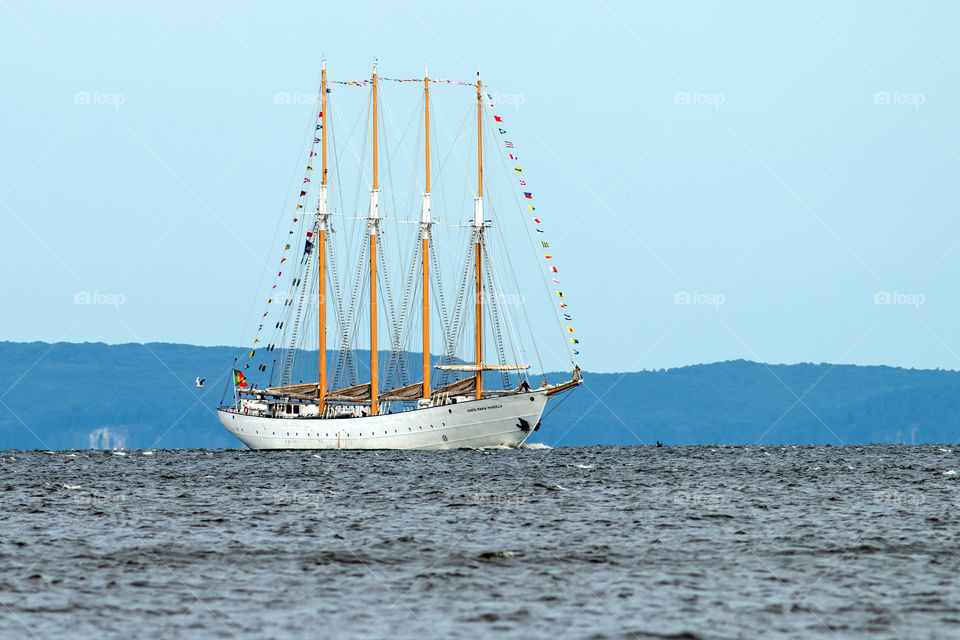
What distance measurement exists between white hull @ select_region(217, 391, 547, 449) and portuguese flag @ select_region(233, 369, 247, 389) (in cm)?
1131

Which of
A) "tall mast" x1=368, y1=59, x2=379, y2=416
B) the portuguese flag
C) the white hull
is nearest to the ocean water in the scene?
the white hull

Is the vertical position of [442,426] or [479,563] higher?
[442,426]

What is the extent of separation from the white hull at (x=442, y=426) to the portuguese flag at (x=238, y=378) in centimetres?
1131

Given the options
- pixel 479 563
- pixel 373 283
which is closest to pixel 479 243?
pixel 373 283

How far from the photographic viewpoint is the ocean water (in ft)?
84.1

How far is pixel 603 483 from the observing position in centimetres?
7288

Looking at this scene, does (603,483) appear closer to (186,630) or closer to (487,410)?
(487,410)

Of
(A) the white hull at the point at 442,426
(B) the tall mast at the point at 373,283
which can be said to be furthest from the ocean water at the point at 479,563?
(B) the tall mast at the point at 373,283

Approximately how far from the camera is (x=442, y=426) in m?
111

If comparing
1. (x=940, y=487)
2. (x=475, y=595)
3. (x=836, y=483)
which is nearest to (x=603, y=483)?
(x=836, y=483)

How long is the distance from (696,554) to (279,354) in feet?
308

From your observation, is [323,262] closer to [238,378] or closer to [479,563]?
[238,378]

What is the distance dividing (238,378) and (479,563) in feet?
315

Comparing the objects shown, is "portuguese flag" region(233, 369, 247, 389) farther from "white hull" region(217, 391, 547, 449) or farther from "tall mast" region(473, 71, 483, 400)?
"tall mast" region(473, 71, 483, 400)
